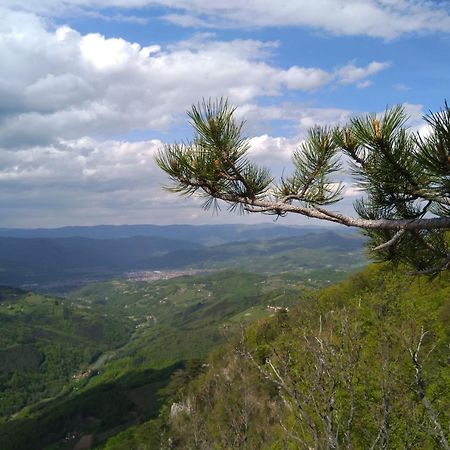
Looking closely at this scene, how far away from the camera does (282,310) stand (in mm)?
60406

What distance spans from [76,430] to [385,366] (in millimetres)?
127816

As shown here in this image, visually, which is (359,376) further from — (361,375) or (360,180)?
(360,180)

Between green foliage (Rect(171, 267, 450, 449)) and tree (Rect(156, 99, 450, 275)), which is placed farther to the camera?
green foliage (Rect(171, 267, 450, 449))

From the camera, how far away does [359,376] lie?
1580cm

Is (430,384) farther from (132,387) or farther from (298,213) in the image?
(132,387)

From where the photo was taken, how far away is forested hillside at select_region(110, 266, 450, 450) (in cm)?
687

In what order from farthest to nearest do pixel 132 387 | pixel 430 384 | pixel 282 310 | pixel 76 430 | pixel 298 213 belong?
pixel 132 387, pixel 76 430, pixel 282 310, pixel 430 384, pixel 298 213

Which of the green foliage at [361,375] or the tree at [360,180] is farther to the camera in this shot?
the green foliage at [361,375]

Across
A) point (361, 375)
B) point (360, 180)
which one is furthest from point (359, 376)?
point (360, 180)

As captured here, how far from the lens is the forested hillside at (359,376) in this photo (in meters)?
6.87

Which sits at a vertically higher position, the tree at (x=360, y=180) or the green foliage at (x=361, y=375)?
the tree at (x=360, y=180)

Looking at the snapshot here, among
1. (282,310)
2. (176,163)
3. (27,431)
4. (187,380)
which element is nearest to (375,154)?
(176,163)

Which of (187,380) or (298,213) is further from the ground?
(298,213)

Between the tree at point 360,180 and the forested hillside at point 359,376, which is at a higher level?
the tree at point 360,180
